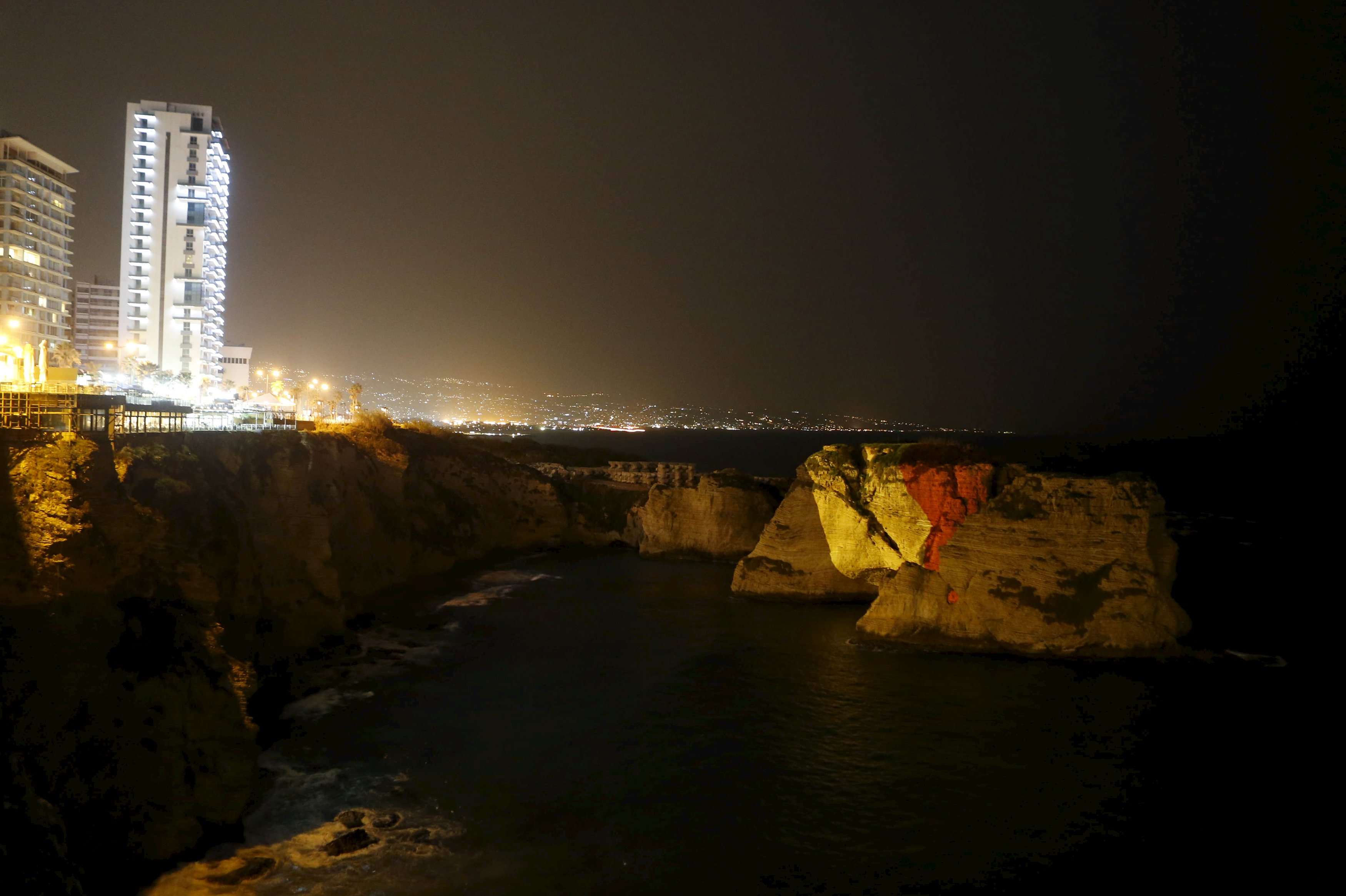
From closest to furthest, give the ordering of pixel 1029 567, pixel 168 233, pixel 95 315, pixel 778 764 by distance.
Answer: pixel 778 764, pixel 1029 567, pixel 168 233, pixel 95 315

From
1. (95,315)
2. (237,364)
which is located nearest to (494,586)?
(237,364)

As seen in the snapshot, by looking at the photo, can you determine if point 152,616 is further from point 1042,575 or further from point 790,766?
point 1042,575

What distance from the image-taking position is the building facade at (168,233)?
79.9 metres

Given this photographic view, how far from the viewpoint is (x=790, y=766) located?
63.6 ft

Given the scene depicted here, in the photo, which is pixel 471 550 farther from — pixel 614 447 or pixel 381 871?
pixel 614 447

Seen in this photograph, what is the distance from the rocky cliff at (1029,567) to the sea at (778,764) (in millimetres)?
1239

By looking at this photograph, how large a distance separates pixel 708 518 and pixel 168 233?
69.2m

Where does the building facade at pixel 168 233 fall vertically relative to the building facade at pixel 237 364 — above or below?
above

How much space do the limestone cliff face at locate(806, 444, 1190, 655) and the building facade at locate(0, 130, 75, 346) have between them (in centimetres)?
8241

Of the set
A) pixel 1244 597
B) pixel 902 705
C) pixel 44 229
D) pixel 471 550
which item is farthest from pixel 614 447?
pixel 902 705

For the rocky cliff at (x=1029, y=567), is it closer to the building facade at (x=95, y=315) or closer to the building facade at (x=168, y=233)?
the building facade at (x=168, y=233)

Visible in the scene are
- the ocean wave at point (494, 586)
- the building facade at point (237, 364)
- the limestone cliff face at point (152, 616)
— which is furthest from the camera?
the building facade at point (237, 364)

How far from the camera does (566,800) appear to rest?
56.7 ft

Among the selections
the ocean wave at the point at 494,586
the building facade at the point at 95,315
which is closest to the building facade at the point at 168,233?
the building facade at the point at 95,315
